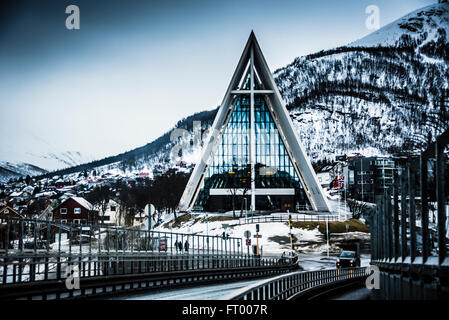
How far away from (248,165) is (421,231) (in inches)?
3313

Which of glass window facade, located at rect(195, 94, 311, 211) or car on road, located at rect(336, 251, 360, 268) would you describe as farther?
glass window facade, located at rect(195, 94, 311, 211)

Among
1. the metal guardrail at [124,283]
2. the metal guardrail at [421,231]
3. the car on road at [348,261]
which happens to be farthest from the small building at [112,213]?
the metal guardrail at [421,231]

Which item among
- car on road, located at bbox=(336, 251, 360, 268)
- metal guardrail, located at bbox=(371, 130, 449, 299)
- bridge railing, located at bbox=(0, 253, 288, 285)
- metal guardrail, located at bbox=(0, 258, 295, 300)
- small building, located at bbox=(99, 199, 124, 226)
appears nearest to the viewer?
metal guardrail, located at bbox=(371, 130, 449, 299)

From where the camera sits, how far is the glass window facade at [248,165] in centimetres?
9156

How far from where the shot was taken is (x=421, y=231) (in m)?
7.97

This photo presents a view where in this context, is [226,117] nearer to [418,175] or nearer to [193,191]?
[193,191]

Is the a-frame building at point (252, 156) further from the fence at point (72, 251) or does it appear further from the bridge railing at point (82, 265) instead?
the fence at point (72, 251)

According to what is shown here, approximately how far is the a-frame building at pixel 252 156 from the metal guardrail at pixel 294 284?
56.4m

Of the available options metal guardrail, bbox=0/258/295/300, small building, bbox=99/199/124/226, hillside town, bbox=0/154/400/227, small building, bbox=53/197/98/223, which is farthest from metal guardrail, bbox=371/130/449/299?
small building, bbox=99/199/124/226

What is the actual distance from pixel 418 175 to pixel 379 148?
193 metres

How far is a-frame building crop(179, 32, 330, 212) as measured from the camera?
89625mm

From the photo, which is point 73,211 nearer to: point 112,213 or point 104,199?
point 104,199

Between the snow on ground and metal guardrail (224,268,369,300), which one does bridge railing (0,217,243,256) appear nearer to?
metal guardrail (224,268,369,300)
